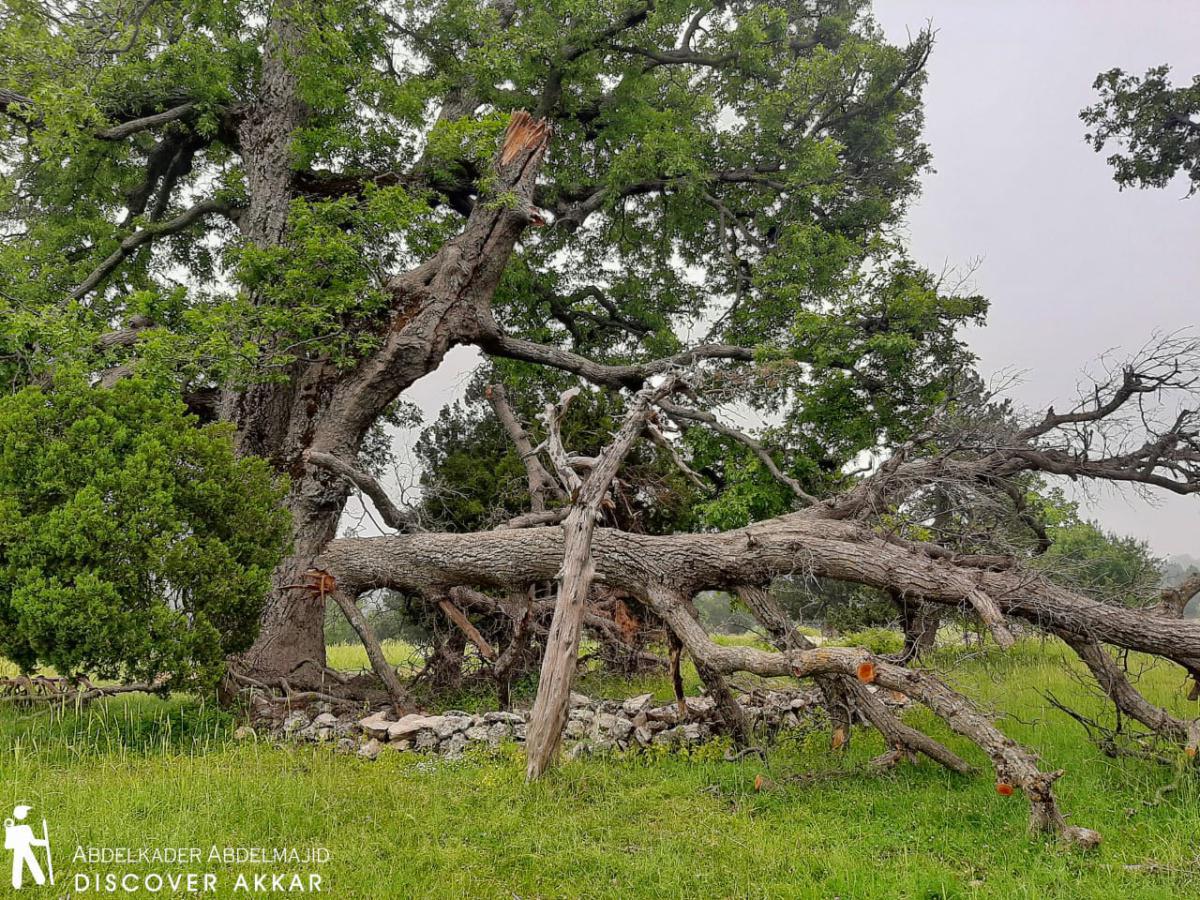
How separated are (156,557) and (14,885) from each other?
3045mm

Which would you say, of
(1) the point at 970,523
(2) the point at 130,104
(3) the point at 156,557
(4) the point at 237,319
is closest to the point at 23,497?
(3) the point at 156,557

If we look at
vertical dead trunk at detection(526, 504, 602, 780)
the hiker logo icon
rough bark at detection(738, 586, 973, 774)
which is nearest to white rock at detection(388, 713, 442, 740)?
vertical dead trunk at detection(526, 504, 602, 780)

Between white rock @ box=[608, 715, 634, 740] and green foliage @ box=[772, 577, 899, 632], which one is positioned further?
green foliage @ box=[772, 577, 899, 632]

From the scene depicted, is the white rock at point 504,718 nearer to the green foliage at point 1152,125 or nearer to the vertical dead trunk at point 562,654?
the vertical dead trunk at point 562,654

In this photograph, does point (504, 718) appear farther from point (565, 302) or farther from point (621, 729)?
point (565, 302)

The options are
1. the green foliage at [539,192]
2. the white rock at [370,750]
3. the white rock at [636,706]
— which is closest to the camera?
the white rock at [370,750]

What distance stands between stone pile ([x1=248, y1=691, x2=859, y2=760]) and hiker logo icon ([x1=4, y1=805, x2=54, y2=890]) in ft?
9.90

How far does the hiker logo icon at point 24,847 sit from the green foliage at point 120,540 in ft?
5.96

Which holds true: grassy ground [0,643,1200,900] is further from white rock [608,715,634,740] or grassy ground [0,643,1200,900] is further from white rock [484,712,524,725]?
white rock [484,712,524,725]

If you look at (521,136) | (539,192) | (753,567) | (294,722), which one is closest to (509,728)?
(294,722)

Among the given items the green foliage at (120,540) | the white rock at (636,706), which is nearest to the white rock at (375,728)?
the green foliage at (120,540)

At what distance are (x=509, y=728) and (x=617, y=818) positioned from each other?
2391mm

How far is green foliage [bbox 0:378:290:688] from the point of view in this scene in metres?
6.02

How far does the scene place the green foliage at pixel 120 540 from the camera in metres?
6.02
